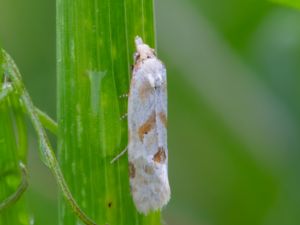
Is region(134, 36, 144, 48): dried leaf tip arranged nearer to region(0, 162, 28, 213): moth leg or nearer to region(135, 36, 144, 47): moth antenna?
region(135, 36, 144, 47): moth antenna

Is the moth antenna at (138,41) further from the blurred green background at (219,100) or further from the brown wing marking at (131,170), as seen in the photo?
the blurred green background at (219,100)

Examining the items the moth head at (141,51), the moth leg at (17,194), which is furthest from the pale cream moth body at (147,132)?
the moth leg at (17,194)

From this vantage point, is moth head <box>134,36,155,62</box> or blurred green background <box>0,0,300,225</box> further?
blurred green background <box>0,0,300,225</box>

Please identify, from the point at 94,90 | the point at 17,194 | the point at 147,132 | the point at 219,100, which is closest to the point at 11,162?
the point at 17,194

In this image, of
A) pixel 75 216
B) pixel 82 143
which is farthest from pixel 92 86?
pixel 75 216

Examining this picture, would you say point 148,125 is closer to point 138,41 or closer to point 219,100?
point 138,41

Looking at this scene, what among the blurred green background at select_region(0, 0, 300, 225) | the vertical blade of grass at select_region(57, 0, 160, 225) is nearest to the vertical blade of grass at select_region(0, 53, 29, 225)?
the vertical blade of grass at select_region(57, 0, 160, 225)
